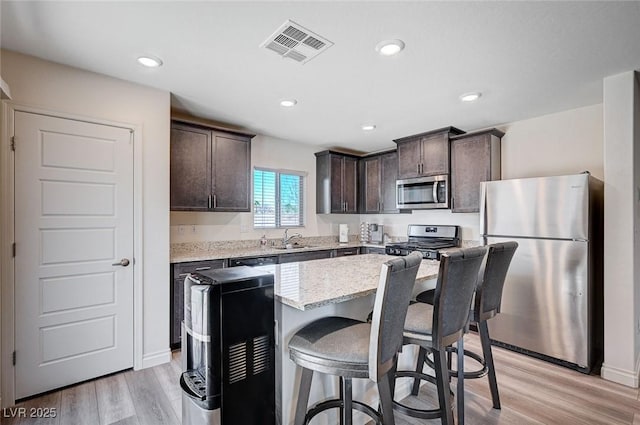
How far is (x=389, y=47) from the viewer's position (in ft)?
7.02

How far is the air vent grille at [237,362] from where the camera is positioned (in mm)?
1463

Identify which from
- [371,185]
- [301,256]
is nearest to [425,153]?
[371,185]

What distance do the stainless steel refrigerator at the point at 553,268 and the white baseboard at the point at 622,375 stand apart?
117 mm

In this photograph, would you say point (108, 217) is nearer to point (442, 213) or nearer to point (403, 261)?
point (403, 261)

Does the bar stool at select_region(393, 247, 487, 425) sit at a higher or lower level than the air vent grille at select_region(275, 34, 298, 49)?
lower

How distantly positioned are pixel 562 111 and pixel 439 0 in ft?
8.75

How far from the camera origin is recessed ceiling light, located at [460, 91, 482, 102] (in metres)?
2.93

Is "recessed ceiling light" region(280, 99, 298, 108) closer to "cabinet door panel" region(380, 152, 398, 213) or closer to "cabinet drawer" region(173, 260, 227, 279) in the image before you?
"cabinet drawer" region(173, 260, 227, 279)

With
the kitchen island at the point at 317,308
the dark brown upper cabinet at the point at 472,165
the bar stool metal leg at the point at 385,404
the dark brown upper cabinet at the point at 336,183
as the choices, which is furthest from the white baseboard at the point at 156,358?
the dark brown upper cabinet at the point at 472,165

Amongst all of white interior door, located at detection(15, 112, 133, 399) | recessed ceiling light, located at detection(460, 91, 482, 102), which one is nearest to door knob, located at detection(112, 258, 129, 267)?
white interior door, located at detection(15, 112, 133, 399)

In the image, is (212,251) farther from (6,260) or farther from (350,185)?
(350,185)

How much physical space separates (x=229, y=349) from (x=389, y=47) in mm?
2114

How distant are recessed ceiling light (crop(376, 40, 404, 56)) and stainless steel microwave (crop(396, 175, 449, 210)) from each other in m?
2.29

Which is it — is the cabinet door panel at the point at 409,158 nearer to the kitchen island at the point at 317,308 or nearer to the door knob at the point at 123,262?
the kitchen island at the point at 317,308
